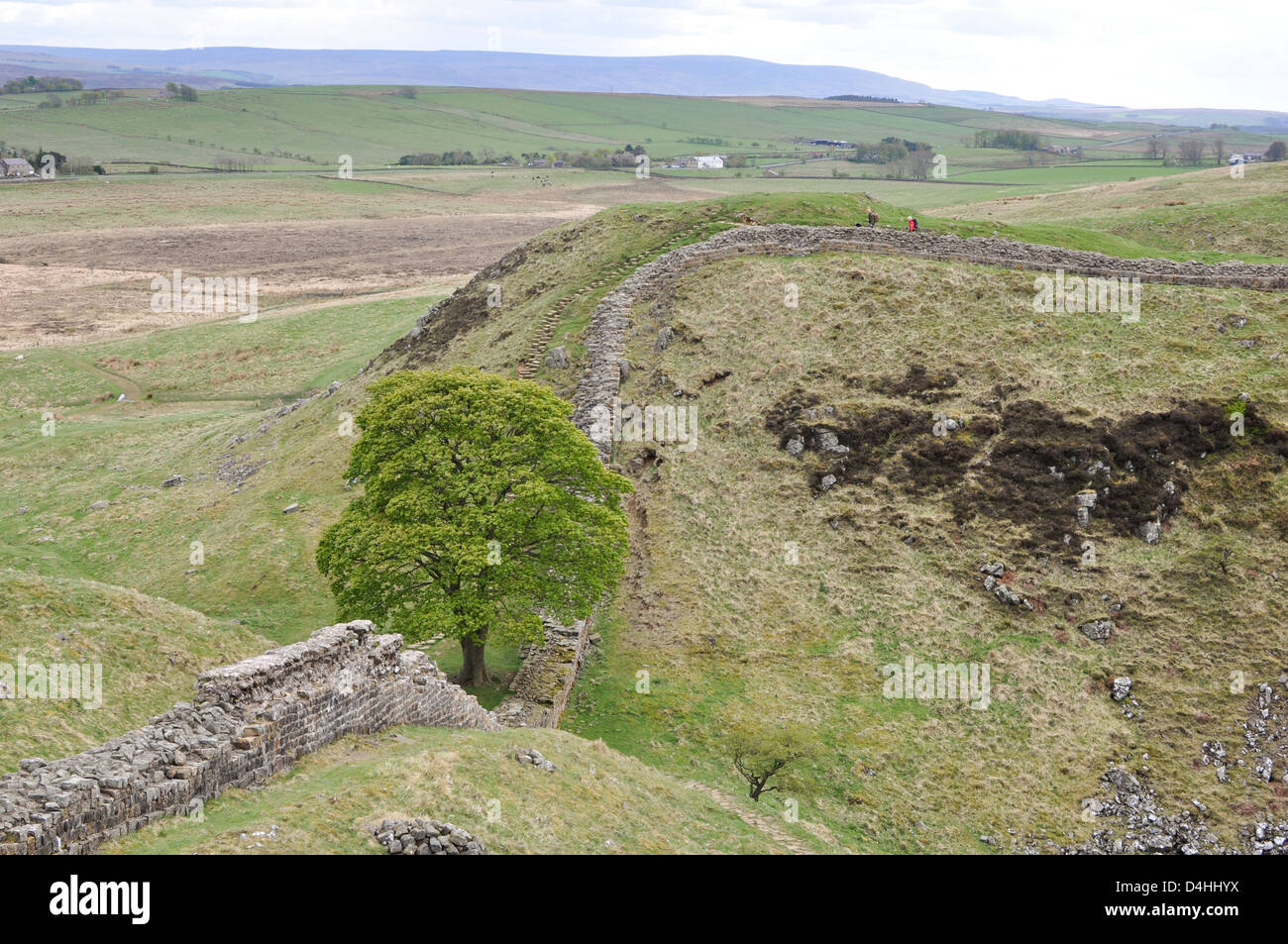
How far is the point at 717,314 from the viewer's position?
142 ft

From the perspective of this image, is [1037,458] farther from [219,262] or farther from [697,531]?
[219,262]

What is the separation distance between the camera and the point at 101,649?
2375cm

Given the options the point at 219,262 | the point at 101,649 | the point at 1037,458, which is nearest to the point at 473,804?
the point at 101,649

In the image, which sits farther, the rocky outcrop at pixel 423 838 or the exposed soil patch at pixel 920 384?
the exposed soil patch at pixel 920 384

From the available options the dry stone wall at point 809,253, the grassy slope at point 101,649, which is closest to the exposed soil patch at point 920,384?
the dry stone wall at point 809,253

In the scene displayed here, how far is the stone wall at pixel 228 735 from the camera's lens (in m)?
13.7

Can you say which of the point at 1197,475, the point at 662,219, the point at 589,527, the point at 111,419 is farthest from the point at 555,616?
the point at 111,419

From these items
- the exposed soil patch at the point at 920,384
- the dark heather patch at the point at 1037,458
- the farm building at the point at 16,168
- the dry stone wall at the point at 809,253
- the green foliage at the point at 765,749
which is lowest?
the green foliage at the point at 765,749

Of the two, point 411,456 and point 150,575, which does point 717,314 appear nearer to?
point 411,456

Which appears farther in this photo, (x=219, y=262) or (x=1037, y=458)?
(x=219, y=262)

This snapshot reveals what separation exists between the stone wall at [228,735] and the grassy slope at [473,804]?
1.26 ft

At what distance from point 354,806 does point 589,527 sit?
13.4m

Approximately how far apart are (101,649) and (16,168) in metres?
181

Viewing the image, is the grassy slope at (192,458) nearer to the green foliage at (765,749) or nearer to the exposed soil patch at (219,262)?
the exposed soil patch at (219,262)
